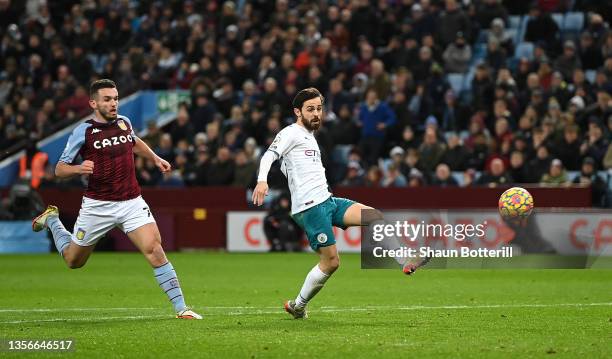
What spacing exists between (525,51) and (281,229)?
24.6ft

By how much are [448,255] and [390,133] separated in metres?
10.2

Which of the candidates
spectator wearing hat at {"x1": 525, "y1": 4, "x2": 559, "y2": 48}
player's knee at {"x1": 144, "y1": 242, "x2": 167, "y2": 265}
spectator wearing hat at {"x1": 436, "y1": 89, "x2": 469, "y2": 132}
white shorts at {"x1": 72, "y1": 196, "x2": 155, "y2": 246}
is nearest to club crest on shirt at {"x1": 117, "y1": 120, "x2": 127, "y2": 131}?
white shorts at {"x1": 72, "y1": 196, "x2": 155, "y2": 246}

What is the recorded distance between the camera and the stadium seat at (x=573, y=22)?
1103 inches

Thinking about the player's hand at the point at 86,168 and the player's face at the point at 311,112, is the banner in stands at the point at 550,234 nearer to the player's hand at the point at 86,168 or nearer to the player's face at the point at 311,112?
the player's face at the point at 311,112

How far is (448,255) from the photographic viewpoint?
1692 cm

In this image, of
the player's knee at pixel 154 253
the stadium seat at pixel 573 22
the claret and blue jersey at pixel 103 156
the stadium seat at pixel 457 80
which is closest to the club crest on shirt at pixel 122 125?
the claret and blue jersey at pixel 103 156

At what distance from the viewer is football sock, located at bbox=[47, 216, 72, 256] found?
12484 millimetres

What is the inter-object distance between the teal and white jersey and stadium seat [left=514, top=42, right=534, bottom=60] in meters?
17.0

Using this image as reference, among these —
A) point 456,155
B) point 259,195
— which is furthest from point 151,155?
point 456,155

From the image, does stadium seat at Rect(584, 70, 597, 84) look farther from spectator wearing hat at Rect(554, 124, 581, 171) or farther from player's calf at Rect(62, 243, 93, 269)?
player's calf at Rect(62, 243, 93, 269)

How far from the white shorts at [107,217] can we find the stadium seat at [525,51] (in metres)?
17.6

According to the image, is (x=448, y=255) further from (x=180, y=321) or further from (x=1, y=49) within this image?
(x=1, y=49)

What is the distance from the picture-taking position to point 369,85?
2756 cm

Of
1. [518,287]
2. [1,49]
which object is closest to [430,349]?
[518,287]
